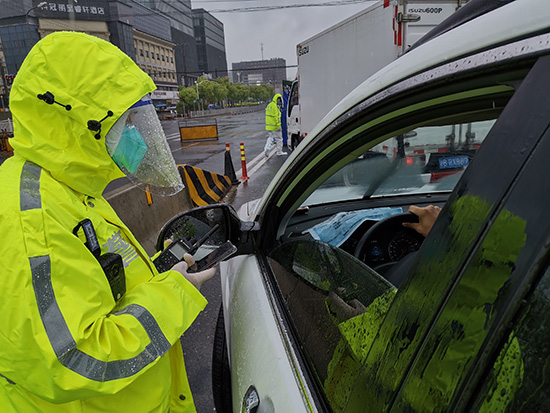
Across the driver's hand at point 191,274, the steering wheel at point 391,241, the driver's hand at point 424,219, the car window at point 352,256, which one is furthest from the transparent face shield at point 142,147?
the driver's hand at point 424,219

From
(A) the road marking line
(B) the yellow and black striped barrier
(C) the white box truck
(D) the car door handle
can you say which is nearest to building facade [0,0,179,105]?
(A) the road marking line

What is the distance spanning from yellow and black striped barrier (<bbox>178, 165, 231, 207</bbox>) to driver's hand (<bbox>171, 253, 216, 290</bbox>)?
483cm

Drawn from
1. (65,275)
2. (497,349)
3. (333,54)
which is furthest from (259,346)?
(333,54)

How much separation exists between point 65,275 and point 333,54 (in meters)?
8.59

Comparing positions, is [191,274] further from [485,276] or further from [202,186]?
[202,186]

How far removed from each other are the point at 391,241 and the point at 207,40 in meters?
119

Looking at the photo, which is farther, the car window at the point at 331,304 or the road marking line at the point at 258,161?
the road marking line at the point at 258,161

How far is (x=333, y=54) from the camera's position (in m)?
8.56

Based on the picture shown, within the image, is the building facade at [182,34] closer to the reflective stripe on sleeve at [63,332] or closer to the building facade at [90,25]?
the building facade at [90,25]

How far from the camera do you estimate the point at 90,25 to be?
61.1 m

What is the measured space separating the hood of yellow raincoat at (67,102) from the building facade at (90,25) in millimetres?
58012

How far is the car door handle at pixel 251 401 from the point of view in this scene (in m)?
1.10

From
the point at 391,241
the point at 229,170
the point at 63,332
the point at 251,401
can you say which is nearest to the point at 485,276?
the point at 251,401

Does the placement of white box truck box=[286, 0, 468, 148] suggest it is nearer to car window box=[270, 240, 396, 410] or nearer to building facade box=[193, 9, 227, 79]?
car window box=[270, 240, 396, 410]
